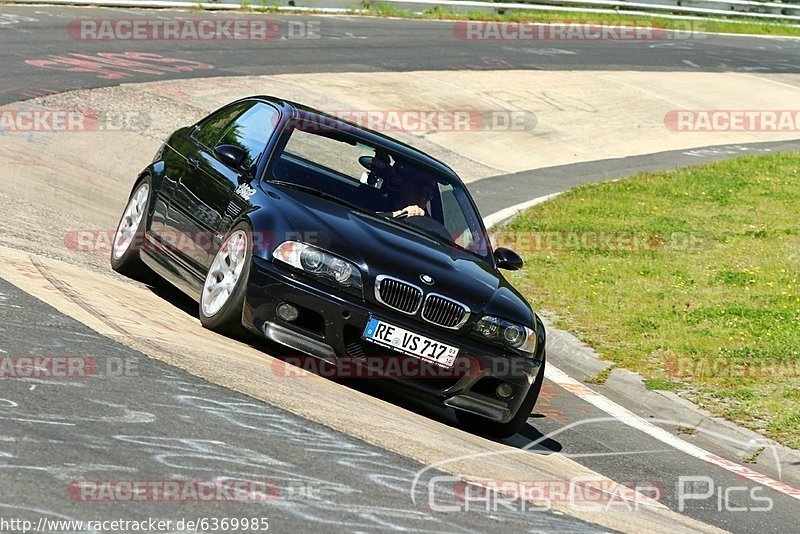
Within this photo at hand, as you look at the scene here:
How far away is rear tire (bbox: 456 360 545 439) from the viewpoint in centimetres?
777

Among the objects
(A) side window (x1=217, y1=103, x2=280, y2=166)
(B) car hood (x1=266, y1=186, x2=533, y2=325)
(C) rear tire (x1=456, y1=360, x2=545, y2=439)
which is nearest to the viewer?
(B) car hood (x1=266, y1=186, x2=533, y2=325)

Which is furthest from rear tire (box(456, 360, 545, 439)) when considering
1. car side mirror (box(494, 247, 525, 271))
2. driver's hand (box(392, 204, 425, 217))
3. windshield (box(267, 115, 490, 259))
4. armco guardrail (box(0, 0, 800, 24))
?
armco guardrail (box(0, 0, 800, 24))

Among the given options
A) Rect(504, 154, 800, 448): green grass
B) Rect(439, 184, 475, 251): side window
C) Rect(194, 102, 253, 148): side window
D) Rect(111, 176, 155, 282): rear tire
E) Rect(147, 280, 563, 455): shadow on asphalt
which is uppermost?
Rect(194, 102, 253, 148): side window

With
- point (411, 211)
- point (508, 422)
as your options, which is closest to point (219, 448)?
point (508, 422)

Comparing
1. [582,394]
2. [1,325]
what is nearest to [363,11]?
[582,394]

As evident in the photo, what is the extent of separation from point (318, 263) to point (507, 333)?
1.22 m

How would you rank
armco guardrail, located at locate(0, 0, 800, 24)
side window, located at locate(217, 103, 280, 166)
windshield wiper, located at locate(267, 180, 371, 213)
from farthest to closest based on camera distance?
armco guardrail, located at locate(0, 0, 800, 24), side window, located at locate(217, 103, 280, 166), windshield wiper, located at locate(267, 180, 371, 213)

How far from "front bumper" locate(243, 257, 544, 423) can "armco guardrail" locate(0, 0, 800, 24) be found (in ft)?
66.0

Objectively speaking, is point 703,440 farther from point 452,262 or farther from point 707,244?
point 707,244

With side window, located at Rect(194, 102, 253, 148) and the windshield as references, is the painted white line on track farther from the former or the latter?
side window, located at Rect(194, 102, 253, 148)

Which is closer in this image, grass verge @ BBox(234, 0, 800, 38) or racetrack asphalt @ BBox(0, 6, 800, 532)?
racetrack asphalt @ BBox(0, 6, 800, 532)

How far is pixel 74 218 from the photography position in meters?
11.4

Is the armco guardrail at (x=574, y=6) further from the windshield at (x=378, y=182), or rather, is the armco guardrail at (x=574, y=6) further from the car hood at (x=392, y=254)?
the car hood at (x=392, y=254)

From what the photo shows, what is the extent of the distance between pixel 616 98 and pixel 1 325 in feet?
66.6
